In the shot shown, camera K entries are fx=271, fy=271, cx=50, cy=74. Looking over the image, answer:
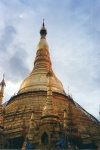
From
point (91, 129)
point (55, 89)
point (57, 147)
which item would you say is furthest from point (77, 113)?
point (57, 147)

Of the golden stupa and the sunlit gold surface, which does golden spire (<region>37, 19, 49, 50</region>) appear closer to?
the sunlit gold surface

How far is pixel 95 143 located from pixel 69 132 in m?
4.05

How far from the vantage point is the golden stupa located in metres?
25.2

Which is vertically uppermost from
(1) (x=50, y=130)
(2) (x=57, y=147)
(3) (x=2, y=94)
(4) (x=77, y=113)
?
(3) (x=2, y=94)

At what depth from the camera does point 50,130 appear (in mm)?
25328

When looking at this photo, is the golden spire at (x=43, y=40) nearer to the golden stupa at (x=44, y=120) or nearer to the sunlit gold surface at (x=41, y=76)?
the sunlit gold surface at (x=41, y=76)

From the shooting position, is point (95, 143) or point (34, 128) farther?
point (95, 143)

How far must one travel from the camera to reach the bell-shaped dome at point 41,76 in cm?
3788

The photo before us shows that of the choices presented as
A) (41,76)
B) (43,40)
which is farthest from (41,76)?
(43,40)

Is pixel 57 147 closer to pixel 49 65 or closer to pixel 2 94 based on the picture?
pixel 2 94

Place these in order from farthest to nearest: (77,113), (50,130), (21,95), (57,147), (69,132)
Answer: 1. (21,95)
2. (77,113)
3. (69,132)
4. (50,130)
5. (57,147)

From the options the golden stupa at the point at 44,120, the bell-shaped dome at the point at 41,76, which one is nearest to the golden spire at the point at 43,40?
the bell-shaped dome at the point at 41,76

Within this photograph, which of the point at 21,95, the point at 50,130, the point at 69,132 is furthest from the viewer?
the point at 21,95

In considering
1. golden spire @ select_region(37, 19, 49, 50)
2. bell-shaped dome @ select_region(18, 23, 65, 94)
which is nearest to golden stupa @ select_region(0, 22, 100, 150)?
bell-shaped dome @ select_region(18, 23, 65, 94)
